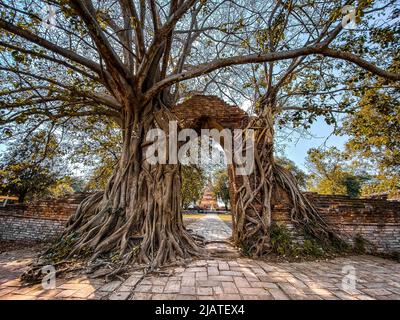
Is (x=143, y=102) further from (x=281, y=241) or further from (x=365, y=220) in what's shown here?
(x=365, y=220)

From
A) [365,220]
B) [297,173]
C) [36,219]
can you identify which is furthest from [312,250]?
[36,219]

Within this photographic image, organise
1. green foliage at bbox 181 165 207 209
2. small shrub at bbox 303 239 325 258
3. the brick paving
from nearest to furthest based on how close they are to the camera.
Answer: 1. the brick paving
2. small shrub at bbox 303 239 325 258
3. green foliage at bbox 181 165 207 209

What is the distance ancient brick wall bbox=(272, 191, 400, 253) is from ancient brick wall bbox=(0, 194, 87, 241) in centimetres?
525

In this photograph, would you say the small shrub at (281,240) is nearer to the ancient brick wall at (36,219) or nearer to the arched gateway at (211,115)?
the arched gateway at (211,115)

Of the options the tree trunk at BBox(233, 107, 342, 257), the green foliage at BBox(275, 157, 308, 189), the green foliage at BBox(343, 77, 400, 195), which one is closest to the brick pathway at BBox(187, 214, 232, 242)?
the tree trunk at BBox(233, 107, 342, 257)

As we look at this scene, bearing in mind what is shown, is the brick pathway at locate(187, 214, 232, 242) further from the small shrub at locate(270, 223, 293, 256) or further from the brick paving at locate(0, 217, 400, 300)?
the brick paving at locate(0, 217, 400, 300)

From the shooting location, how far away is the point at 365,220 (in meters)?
4.75

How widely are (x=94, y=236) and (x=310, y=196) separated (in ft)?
17.3

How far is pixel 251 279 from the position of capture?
8.98 ft

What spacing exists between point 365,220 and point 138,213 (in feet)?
17.6

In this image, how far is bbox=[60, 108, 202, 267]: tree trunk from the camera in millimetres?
3393

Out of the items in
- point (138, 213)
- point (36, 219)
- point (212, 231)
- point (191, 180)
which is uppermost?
point (191, 180)
